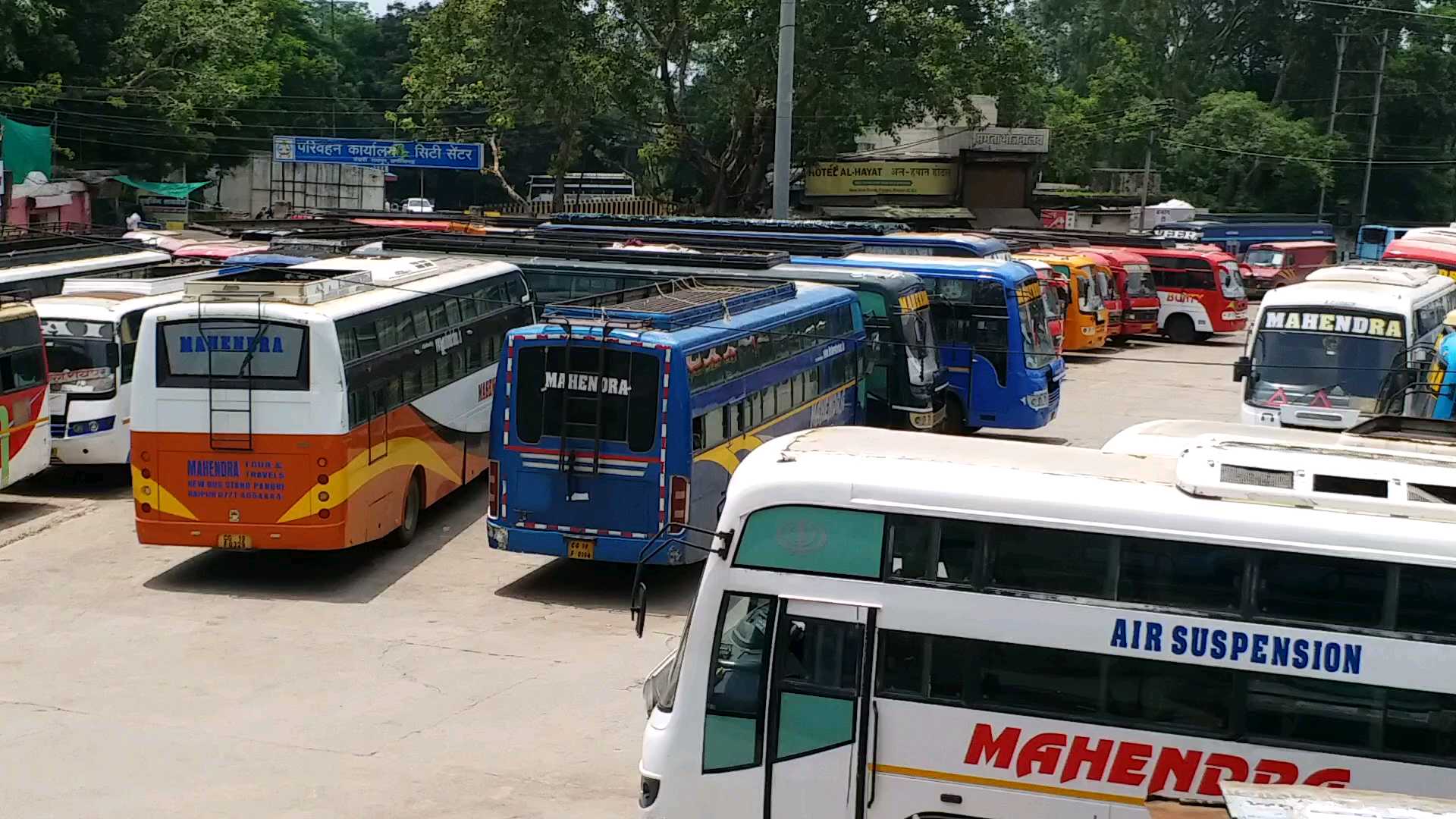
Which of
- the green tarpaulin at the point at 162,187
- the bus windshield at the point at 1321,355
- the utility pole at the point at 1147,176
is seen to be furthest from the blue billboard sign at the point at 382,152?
the bus windshield at the point at 1321,355

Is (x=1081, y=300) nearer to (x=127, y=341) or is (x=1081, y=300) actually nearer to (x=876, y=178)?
(x=876, y=178)

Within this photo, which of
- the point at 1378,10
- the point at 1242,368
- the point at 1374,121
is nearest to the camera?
the point at 1242,368

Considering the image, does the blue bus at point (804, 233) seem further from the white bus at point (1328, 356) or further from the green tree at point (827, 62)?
the green tree at point (827, 62)

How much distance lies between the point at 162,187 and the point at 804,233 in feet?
103

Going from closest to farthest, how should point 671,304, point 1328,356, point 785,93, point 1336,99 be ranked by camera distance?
point 671,304 < point 1328,356 < point 785,93 < point 1336,99

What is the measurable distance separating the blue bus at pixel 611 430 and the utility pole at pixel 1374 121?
198ft

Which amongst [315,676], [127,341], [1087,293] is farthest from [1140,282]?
[315,676]

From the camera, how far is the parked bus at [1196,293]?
3862 cm

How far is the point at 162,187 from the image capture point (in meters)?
49.3

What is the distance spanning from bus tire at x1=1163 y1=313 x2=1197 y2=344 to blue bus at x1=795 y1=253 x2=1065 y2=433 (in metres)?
18.0

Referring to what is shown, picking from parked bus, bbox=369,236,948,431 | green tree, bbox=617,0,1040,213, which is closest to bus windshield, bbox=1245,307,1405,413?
parked bus, bbox=369,236,948,431

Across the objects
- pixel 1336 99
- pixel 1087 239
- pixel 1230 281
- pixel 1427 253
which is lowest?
pixel 1230 281

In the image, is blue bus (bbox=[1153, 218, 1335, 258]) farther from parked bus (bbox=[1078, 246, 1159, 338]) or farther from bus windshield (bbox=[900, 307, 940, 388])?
bus windshield (bbox=[900, 307, 940, 388])

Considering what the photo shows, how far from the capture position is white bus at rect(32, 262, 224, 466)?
18781 mm
